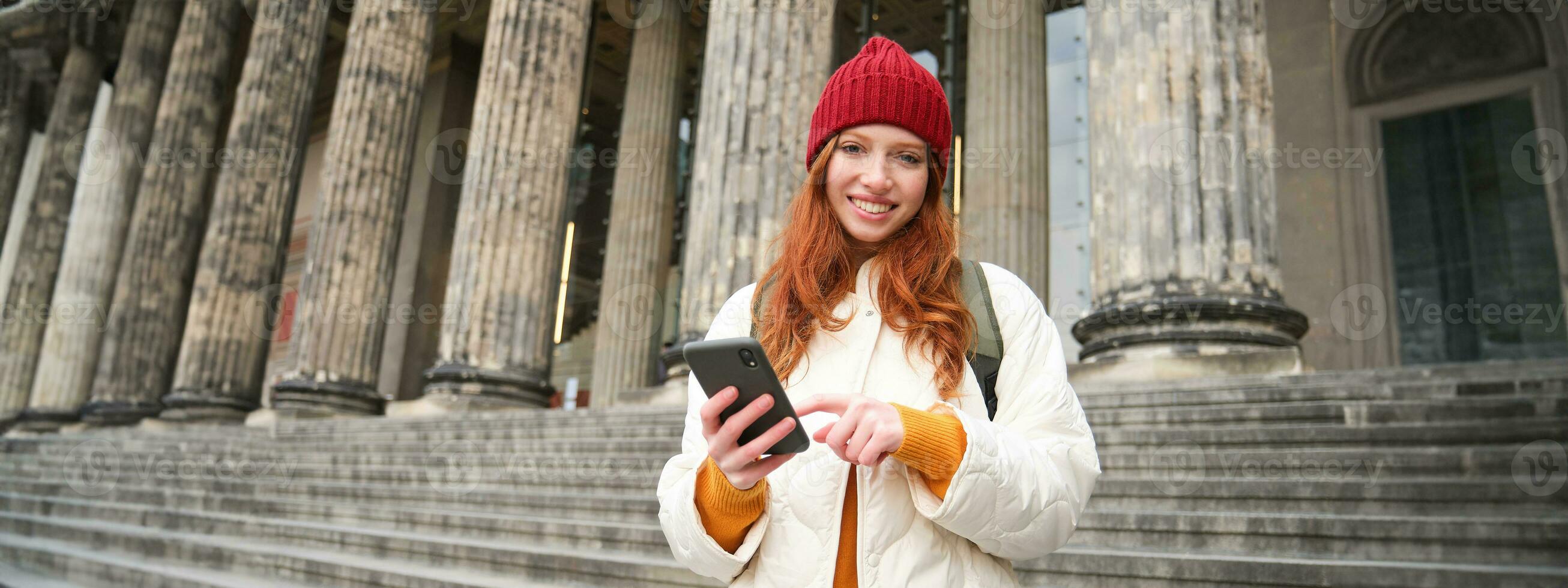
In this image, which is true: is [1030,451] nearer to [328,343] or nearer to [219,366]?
[328,343]

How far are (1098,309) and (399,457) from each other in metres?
6.10

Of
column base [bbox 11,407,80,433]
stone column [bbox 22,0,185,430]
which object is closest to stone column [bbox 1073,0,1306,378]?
column base [bbox 11,407,80,433]

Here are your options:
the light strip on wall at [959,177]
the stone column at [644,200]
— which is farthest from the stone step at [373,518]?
the light strip on wall at [959,177]

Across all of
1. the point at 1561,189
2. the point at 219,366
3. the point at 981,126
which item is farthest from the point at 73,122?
the point at 1561,189

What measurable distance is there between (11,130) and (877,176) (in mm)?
28151

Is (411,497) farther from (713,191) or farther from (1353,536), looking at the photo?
(1353,536)

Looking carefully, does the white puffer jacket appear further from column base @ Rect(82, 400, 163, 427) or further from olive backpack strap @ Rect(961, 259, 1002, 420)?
column base @ Rect(82, 400, 163, 427)

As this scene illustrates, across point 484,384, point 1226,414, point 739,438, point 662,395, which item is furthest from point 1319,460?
point 484,384

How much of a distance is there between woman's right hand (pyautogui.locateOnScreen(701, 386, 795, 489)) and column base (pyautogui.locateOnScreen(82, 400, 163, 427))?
17.9m

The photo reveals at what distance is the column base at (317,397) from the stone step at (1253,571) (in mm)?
11153

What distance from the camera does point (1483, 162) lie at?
36.9ft

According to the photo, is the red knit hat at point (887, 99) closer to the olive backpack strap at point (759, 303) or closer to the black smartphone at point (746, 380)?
the olive backpack strap at point (759, 303)

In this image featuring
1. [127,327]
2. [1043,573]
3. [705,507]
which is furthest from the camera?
[127,327]

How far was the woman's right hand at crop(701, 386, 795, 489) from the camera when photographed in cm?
127
